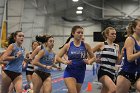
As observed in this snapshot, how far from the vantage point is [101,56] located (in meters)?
6.90

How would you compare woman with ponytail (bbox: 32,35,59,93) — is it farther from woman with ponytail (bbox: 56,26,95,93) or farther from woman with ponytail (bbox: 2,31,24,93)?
woman with ponytail (bbox: 56,26,95,93)

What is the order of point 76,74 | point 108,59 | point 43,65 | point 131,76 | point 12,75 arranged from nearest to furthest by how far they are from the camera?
point 131,76
point 76,74
point 108,59
point 12,75
point 43,65

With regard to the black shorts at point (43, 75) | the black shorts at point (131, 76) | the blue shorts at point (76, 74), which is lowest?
the black shorts at point (43, 75)

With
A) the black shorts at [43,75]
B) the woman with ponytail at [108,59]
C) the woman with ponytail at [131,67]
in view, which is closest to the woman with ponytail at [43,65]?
the black shorts at [43,75]

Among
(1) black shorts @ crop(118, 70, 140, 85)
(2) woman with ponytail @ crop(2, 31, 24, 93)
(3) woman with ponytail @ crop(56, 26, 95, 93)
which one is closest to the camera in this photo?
(1) black shorts @ crop(118, 70, 140, 85)

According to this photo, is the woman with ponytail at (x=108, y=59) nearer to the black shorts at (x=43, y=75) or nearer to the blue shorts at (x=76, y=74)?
the blue shorts at (x=76, y=74)

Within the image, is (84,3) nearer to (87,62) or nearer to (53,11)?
(53,11)

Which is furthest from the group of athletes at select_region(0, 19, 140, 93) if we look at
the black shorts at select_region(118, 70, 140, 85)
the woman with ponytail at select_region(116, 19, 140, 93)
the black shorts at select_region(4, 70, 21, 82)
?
the black shorts at select_region(118, 70, 140, 85)

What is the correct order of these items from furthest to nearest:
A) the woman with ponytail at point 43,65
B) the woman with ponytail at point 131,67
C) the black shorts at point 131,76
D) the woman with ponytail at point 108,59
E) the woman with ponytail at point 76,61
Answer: the woman with ponytail at point 43,65 → the woman with ponytail at point 108,59 → the woman with ponytail at point 76,61 → the black shorts at point 131,76 → the woman with ponytail at point 131,67

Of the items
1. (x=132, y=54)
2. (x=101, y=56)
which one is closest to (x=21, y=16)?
(x=101, y=56)

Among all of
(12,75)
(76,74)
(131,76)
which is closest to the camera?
(131,76)

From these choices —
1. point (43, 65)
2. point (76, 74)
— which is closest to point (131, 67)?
point (76, 74)

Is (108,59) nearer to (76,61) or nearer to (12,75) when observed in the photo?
(76,61)

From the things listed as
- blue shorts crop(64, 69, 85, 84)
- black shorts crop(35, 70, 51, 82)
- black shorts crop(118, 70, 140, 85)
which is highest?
black shorts crop(118, 70, 140, 85)
